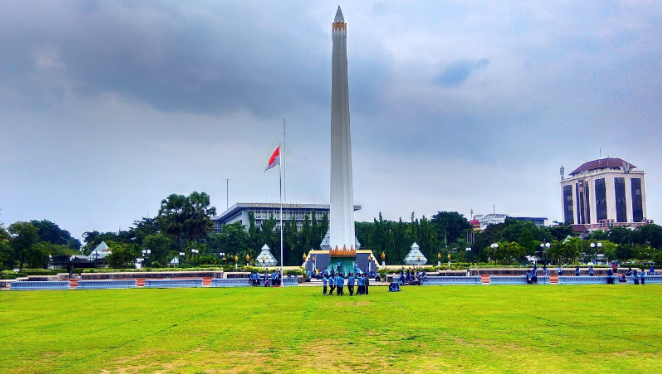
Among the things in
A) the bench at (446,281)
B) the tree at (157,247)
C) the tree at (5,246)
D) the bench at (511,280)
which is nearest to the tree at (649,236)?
the bench at (511,280)

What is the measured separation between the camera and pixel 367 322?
59.2ft

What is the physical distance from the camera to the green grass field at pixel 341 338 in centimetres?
1147

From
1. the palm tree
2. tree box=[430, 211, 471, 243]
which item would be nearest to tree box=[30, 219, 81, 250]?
the palm tree

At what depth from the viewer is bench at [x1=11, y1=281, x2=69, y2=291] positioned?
41.8m

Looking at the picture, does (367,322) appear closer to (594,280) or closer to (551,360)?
(551,360)

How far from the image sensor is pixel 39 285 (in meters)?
42.5

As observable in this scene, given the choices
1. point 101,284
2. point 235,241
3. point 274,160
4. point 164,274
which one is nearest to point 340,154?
point 274,160

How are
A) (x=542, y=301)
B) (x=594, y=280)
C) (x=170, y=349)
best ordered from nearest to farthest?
(x=170, y=349) < (x=542, y=301) < (x=594, y=280)

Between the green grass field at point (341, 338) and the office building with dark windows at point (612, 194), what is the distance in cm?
13793

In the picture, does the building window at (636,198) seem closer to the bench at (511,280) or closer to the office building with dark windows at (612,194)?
the office building with dark windows at (612,194)

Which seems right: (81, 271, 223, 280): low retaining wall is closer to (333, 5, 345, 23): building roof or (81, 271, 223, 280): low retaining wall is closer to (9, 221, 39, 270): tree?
(9, 221, 39, 270): tree

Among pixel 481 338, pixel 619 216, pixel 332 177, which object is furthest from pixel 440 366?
pixel 619 216

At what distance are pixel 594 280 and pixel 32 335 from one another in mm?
36360

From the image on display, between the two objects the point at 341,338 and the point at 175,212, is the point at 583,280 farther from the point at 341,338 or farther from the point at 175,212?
the point at 175,212
